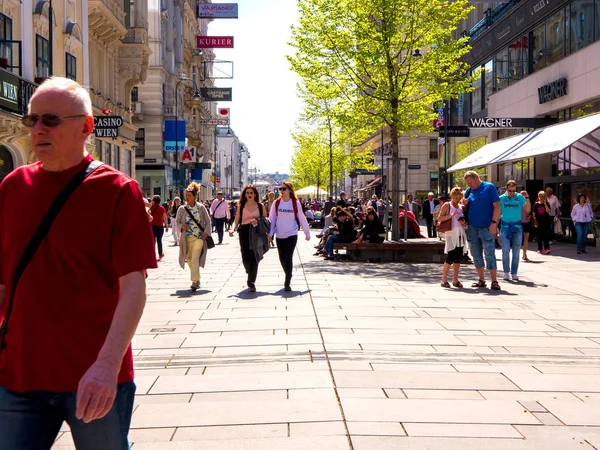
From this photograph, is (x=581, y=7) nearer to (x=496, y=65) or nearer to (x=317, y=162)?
(x=496, y=65)

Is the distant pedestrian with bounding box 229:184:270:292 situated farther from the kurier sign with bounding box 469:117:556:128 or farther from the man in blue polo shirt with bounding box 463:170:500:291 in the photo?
the kurier sign with bounding box 469:117:556:128

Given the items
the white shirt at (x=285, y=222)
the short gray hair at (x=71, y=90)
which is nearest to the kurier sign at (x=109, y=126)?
the white shirt at (x=285, y=222)

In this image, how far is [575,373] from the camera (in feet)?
19.7

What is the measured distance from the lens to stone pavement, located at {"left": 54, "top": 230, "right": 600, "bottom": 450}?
441cm

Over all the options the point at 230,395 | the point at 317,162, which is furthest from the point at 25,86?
the point at 317,162

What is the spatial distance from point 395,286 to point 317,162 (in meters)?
47.8

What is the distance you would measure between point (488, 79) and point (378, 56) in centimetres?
1656

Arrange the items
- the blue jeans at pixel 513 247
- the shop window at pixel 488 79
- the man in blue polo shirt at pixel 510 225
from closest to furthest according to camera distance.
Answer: the blue jeans at pixel 513 247 < the man in blue polo shirt at pixel 510 225 < the shop window at pixel 488 79

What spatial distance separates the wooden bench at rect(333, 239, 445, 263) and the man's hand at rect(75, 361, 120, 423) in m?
15.1

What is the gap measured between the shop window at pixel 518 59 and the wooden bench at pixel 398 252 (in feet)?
46.3

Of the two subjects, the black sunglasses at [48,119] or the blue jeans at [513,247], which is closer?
the black sunglasses at [48,119]

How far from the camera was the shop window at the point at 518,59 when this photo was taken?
94.4ft

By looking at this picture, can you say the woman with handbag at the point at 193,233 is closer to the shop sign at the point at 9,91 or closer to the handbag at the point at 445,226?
the handbag at the point at 445,226

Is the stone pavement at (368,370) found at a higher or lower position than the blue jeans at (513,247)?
lower
